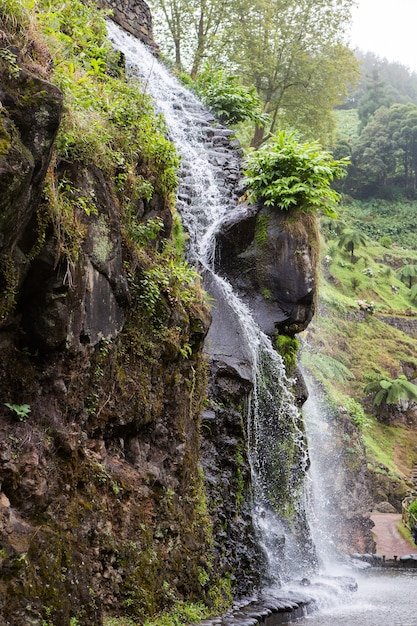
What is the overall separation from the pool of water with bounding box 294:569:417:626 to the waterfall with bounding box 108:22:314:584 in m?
0.85

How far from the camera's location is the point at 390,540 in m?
19.6

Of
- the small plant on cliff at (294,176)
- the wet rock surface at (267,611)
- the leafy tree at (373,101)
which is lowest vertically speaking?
the wet rock surface at (267,611)

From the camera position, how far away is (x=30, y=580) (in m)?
4.27

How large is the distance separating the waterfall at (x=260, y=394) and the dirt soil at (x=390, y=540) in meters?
7.71

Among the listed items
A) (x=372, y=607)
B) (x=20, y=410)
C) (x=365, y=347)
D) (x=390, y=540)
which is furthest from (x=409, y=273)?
(x=20, y=410)

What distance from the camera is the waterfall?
1007 cm

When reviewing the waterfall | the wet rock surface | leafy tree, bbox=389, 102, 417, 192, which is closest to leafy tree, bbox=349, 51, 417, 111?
leafy tree, bbox=389, 102, 417, 192

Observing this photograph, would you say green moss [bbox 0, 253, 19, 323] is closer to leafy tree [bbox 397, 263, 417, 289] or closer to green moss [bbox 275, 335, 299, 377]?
green moss [bbox 275, 335, 299, 377]

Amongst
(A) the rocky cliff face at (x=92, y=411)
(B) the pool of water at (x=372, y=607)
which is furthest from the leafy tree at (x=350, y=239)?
(A) the rocky cliff face at (x=92, y=411)

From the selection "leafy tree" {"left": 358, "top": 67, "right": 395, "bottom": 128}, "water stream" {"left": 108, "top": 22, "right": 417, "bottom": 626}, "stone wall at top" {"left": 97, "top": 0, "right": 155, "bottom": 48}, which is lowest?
"water stream" {"left": 108, "top": 22, "right": 417, "bottom": 626}

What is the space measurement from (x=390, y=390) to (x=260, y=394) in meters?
19.7

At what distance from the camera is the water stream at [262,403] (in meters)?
9.88

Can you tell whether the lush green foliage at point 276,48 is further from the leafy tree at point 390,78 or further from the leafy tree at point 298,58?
the leafy tree at point 390,78

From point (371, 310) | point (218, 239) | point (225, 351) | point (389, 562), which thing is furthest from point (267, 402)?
point (371, 310)
